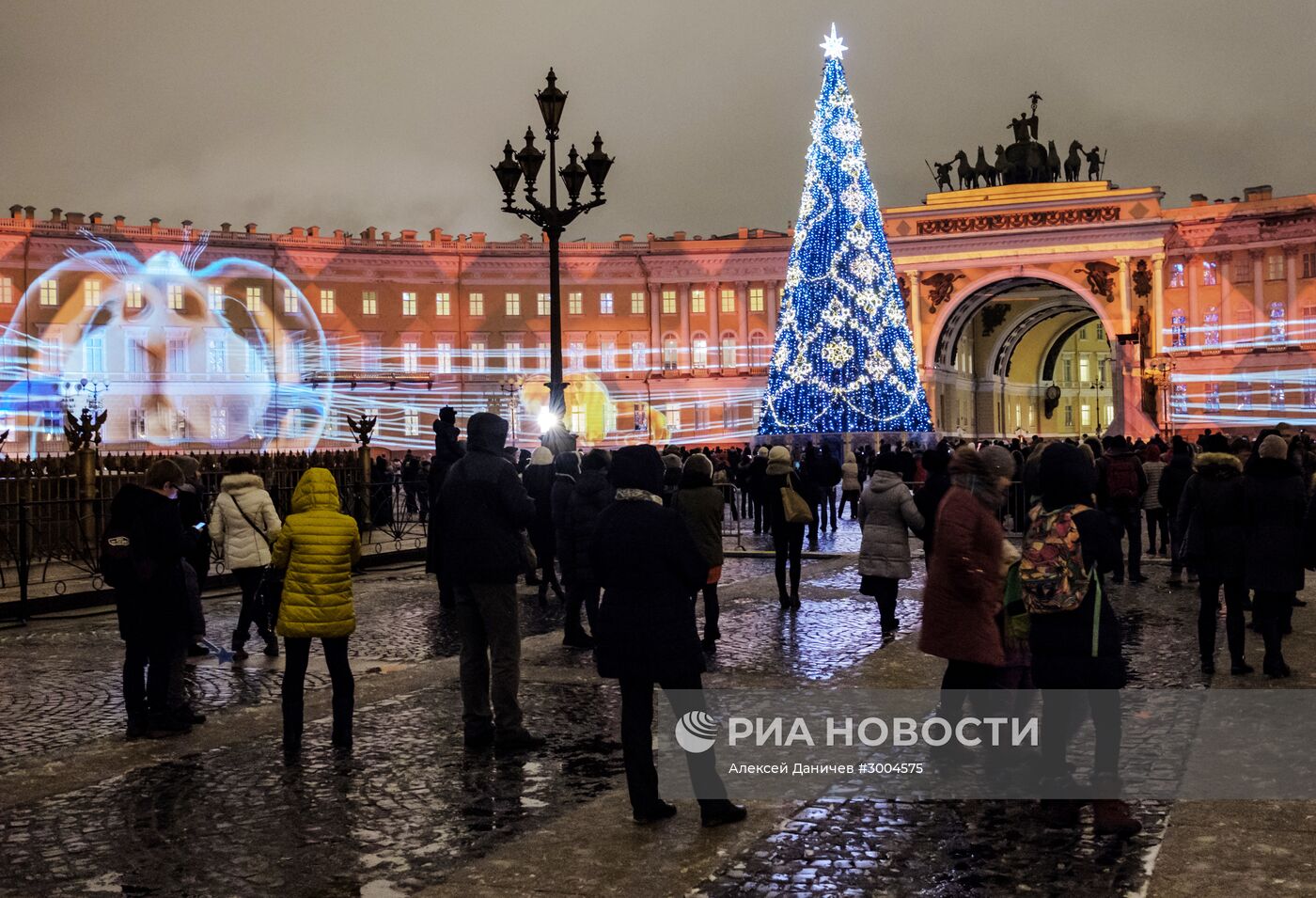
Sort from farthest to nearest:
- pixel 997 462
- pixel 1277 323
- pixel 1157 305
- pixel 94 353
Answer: pixel 94 353 < pixel 1277 323 < pixel 1157 305 < pixel 997 462

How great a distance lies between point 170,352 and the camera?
2464 inches

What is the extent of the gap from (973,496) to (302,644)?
12.2ft

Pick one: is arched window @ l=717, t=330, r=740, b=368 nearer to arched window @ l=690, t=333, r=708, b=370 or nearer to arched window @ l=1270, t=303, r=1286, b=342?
arched window @ l=690, t=333, r=708, b=370

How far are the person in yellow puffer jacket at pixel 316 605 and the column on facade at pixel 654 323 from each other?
61864mm

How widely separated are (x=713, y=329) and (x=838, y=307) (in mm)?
34442

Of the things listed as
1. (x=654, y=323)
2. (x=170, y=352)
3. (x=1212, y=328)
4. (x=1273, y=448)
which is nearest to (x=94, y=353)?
(x=170, y=352)

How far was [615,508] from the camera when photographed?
6008 millimetres

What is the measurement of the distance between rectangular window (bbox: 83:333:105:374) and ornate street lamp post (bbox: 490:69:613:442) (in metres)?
48.3

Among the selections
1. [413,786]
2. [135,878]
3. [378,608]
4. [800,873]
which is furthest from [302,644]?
[378,608]

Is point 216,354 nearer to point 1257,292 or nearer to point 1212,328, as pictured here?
point 1212,328

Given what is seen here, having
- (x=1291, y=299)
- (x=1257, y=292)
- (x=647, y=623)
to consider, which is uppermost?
(x=1257, y=292)

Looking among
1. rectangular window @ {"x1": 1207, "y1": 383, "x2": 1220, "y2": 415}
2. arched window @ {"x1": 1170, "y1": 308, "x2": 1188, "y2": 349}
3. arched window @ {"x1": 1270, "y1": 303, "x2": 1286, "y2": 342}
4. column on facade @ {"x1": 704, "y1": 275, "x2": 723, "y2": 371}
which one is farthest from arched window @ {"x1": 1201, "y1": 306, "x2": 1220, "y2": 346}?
column on facade @ {"x1": 704, "y1": 275, "x2": 723, "y2": 371}

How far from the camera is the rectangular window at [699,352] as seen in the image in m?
69.4

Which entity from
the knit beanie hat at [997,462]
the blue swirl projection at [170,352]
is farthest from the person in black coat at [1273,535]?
the blue swirl projection at [170,352]
